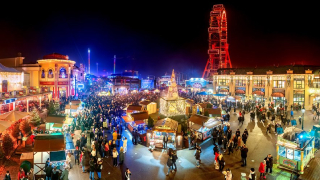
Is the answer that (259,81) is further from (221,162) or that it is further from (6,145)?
(6,145)

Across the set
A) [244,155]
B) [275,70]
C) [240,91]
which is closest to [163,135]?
[244,155]

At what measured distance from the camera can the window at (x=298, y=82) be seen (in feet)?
98.2

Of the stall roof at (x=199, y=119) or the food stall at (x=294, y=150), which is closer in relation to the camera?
the food stall at (x=294, y=150)

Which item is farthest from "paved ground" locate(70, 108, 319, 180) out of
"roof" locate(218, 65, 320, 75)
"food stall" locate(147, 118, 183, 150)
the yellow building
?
"roof" locate(218, 65, 320, 75)

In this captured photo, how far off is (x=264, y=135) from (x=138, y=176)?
11.2 metres

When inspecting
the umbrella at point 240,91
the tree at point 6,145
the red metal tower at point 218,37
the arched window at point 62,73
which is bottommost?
the tree at point 6,145

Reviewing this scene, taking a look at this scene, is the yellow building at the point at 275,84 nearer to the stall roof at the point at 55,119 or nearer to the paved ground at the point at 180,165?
the paved ground at the point at 180,165

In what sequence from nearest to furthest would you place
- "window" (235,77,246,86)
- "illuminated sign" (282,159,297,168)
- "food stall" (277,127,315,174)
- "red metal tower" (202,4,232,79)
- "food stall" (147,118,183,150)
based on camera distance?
"food stall" (277,127,315,174), "illuminated sign" (282,159,297,168), "food stall" (147,118,183,150), "window" (235,77,246,86), "red metal tower" (202,4,232,79)

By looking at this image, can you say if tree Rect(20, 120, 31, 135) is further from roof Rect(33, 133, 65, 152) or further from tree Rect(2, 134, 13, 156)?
roof Rect(33, 133, 65, 152)

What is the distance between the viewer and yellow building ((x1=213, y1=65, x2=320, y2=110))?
29.4 metres

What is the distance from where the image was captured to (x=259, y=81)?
35938mm

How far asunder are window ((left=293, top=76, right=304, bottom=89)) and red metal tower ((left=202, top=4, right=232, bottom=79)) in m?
26.3

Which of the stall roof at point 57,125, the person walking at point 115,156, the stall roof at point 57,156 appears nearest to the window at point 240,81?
the stall roof at point 57,125

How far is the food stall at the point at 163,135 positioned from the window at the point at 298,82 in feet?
86.0
